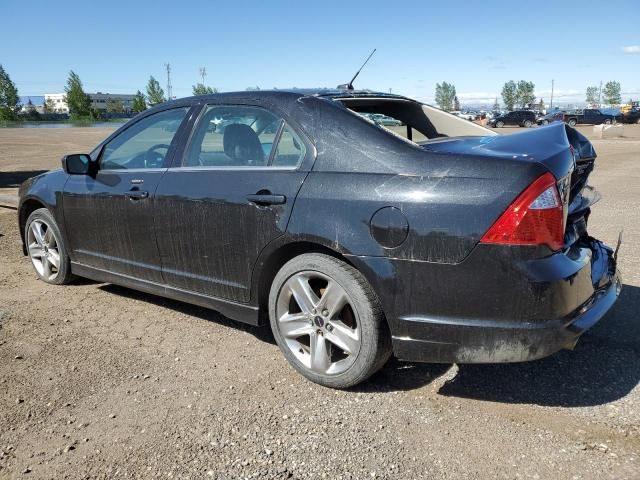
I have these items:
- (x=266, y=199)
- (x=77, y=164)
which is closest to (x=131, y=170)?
(x=77, y=164)

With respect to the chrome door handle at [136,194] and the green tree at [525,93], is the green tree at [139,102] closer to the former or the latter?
the green tree at [525,93]

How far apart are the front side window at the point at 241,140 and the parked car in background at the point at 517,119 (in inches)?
1954

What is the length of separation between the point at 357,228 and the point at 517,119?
2012 inches

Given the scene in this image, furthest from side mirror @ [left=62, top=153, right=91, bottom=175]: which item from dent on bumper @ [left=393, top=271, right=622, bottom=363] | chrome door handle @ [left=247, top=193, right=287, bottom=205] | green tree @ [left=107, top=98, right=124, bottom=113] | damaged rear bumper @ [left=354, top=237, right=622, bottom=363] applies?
green tree @ [left=107, top=98, right=124, bottom=113]

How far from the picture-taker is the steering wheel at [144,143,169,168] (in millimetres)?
3947

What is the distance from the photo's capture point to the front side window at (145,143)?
3.98 meters

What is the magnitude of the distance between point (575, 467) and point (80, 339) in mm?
3172

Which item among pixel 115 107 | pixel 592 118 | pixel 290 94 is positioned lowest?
pixel 592 118

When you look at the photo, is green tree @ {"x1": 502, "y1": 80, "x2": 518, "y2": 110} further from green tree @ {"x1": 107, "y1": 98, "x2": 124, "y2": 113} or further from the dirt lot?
the dirt lot

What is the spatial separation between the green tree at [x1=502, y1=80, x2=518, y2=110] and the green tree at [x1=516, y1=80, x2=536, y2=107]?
554mm

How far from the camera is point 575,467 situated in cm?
238

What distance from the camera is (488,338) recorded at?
264 centimetres

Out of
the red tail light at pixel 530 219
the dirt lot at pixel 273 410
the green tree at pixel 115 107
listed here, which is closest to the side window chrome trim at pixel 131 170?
the dirt lot at pixel 273 410

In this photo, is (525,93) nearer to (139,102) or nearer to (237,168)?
(139,102)
